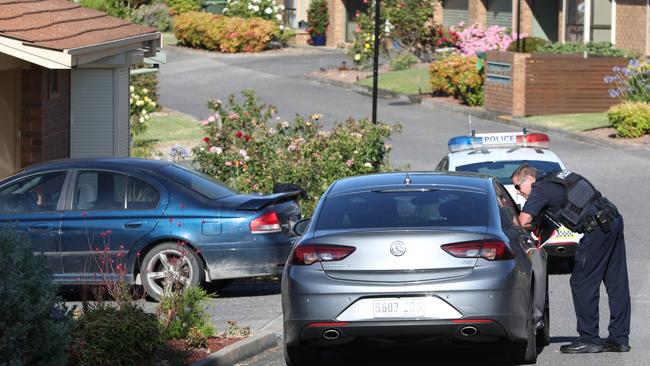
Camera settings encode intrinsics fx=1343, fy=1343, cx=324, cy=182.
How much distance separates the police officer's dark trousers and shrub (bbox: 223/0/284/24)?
46.7 metres

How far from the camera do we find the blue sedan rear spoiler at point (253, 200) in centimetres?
1303

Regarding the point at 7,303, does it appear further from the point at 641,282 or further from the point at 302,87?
the point at 302,87

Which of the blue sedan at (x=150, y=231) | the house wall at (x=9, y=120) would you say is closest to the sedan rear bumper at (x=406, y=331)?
the blue sedan at (x=150, y=231)

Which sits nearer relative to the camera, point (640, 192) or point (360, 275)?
point (360, 275)

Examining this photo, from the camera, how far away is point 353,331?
30.0 feet

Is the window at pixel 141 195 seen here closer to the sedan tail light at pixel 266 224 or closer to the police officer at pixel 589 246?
the sedan tail light at pixel 266 224

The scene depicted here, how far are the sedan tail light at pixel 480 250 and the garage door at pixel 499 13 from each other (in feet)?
131

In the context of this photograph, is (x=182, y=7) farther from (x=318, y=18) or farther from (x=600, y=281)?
(x=600, y=281)

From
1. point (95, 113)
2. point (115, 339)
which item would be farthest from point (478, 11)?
point (115, 339)

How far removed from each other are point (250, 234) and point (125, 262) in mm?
1225

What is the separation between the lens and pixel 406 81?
41.6 meters

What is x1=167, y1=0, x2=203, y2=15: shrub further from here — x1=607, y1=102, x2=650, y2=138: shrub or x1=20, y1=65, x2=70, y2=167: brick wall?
x1=20, y1=65, x2=70, y2=167: brick wall

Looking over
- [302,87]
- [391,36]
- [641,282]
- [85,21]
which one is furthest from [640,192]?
[391,36]

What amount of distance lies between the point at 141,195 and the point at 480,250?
15.8 ft
